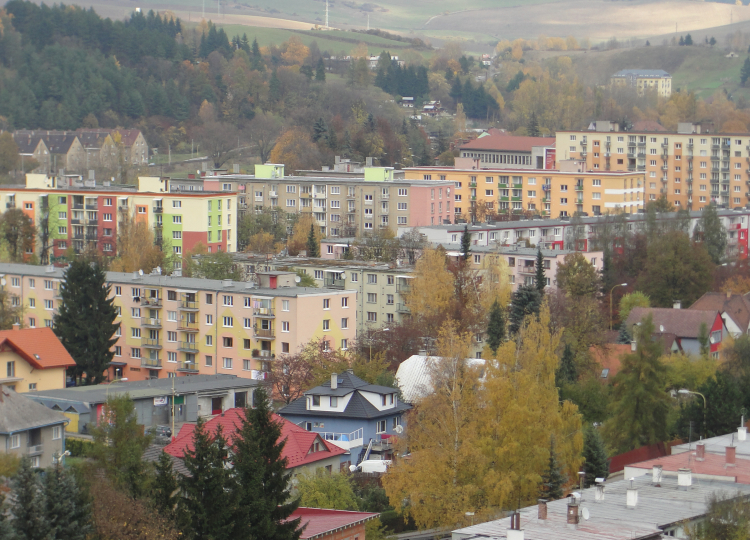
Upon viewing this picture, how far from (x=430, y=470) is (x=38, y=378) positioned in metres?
17.9

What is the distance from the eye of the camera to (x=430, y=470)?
28.2 metres

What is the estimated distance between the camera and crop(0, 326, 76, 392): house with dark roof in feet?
132

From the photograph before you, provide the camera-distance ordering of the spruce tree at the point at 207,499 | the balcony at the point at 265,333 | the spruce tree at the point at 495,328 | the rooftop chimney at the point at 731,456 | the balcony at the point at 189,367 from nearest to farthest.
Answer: the spruce tree at the point at 207,499 < the rooftop chimney at the point at 731,456 < the spruce tree at the point at 495,328 < the balcony at the point at 265,333 < the balcony at the point at 189,367

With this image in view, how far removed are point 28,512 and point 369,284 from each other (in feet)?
117

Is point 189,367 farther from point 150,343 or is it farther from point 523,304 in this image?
point 523,304

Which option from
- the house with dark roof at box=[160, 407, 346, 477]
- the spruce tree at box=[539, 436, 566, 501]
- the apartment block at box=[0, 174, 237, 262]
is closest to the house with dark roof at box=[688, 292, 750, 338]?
the house with dark roof at box=[160, 407, 346, 477]

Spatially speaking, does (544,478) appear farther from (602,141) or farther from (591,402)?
(602,141)

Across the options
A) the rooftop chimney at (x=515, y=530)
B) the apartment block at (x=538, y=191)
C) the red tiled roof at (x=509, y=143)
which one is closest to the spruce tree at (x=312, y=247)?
the apartment block at (x=538, y=191)

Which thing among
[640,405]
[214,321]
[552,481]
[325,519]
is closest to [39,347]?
[214,321]

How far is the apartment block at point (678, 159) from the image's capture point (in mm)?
96688

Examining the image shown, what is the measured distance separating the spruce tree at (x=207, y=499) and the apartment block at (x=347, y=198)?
5386 cm

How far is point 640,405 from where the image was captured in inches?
1344

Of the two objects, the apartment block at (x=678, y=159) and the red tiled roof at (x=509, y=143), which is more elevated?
the red tiled roof at (x=509, y=143)

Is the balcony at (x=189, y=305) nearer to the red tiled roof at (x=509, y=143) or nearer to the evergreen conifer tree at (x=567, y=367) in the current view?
the evergreen conifer tree at (x=567, y=367)
